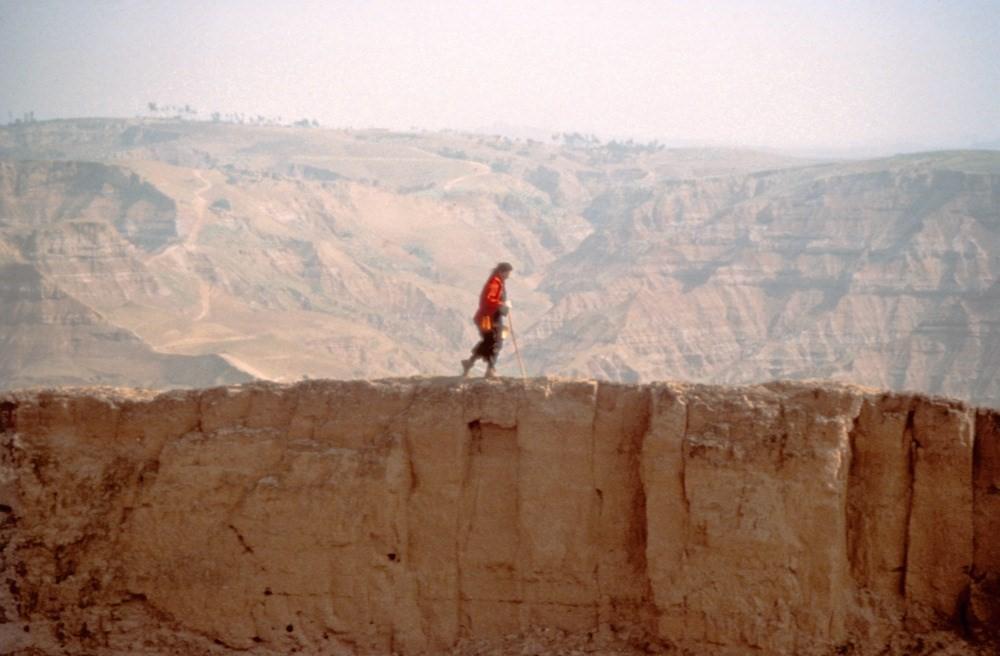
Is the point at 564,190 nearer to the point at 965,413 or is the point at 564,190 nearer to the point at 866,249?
the point at 866,249

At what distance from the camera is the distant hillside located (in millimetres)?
70062

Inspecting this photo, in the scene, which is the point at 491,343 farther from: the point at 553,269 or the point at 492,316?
the point at 553,269

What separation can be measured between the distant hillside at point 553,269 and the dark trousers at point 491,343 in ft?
147

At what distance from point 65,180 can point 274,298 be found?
82.0 ft

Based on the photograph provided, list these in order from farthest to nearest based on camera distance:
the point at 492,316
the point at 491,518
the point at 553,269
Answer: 1. the point at 553,269
2. the point at 492,316
3. the point at 491,518

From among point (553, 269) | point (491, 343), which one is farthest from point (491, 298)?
point (553, 269)

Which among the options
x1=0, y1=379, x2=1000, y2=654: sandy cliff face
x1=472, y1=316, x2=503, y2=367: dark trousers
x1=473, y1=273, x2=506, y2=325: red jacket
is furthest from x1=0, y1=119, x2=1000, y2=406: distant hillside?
x1=473, y1=273, x2=506, y2=325: red jacket

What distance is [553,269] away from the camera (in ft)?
354

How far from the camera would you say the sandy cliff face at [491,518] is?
11812 millimetres

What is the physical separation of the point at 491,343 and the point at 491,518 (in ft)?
6.43

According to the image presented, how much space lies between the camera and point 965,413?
38.6 ft

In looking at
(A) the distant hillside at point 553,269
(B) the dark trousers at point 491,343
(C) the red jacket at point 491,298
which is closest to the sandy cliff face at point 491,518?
(B) the dark trousers at point 491,343

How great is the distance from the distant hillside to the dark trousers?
147 feet

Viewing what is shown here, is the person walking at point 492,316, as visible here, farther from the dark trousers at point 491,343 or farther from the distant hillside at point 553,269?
the distant hillside at point 553,269
